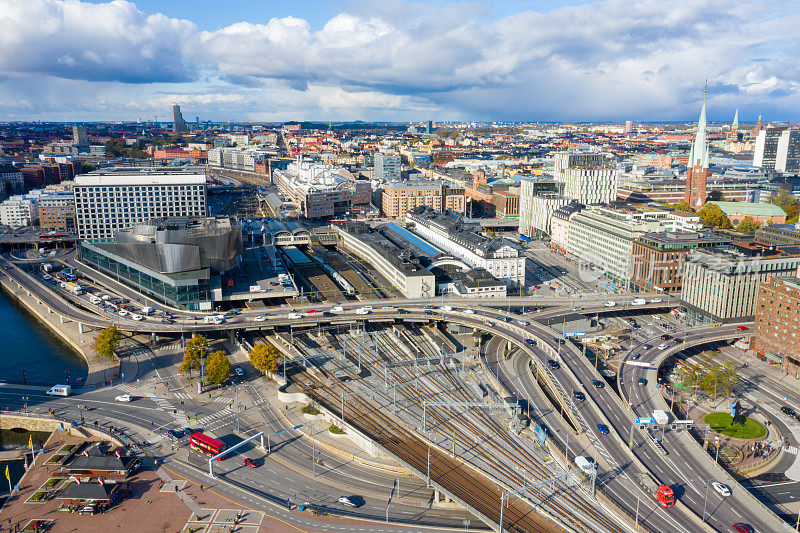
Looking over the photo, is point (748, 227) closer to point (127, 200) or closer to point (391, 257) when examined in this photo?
point (391, 257)

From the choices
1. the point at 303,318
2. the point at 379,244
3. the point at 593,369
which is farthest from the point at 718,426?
the point at 379,244

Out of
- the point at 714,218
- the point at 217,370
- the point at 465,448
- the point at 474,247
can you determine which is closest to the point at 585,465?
the point at 465,448

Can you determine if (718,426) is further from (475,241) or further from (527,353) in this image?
(475,241)

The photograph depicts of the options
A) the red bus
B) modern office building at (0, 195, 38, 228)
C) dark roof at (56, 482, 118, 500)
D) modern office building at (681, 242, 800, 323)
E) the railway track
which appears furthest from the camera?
modern office building at (0, 195, 38, 228)

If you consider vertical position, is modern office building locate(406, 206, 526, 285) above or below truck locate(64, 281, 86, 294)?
above

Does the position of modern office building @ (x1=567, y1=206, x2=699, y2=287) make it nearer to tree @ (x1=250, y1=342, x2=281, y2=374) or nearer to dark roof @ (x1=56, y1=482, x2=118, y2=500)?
tree @ (x1=250, y1=342, x2=281, y2=374)

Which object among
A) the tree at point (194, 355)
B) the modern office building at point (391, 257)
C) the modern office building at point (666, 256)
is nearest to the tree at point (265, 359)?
the tree at point (194, 355)

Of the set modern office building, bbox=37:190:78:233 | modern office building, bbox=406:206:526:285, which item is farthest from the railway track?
modern office building, bbox=37:190:78:233
